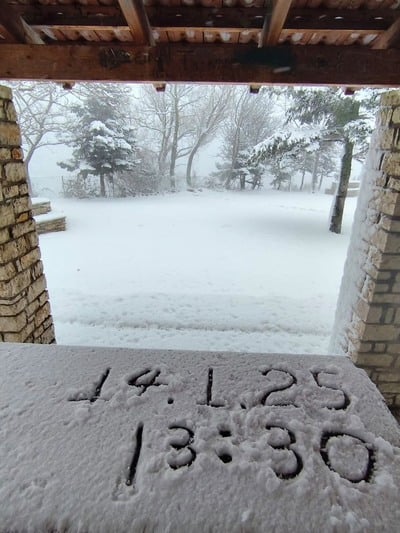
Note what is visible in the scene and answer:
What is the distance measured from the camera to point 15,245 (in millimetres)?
2271

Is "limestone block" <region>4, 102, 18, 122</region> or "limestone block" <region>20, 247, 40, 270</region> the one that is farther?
"limestone block" <region>20, 247, 40, 270</region>

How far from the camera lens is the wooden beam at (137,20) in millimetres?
1704

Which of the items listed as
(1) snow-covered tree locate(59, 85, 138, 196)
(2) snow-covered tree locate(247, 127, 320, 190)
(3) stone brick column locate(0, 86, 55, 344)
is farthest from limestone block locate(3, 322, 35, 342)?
(1) snow-covered tree locate(59, 85, 138, 196)

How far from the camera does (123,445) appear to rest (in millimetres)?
1061

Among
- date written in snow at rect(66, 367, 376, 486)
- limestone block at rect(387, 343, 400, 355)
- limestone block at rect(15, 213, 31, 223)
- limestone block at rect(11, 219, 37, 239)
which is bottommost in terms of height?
limestone block at rect(387, 343, 400, 355)

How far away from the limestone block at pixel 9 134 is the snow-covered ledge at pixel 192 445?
1.40 meters

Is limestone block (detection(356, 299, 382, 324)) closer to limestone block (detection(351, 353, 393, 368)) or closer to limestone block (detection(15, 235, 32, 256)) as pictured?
limestone block (detection(351, 353, 393, 368))

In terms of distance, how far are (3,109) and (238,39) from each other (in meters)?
1.64

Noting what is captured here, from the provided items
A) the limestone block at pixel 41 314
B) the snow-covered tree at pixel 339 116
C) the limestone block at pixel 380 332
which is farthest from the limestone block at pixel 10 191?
the snow-covered tree at pixel 339 116

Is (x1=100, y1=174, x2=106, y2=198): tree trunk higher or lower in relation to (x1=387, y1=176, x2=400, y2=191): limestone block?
lower

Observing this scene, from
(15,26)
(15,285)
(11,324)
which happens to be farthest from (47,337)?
(15,26)

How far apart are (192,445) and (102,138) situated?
1361 centimetres

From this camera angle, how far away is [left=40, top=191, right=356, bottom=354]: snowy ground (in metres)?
3.77

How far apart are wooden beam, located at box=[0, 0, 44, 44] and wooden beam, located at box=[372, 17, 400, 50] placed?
7.59 ft
